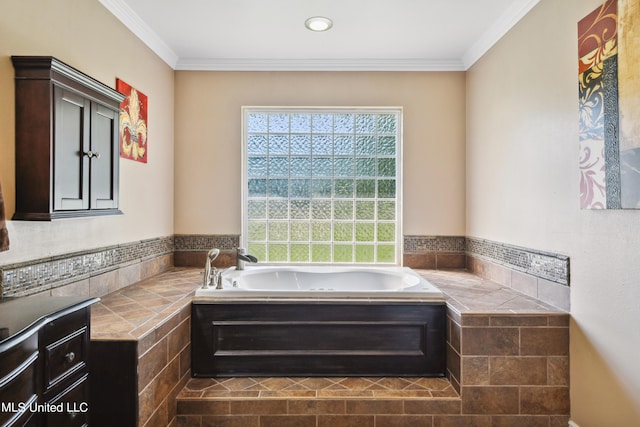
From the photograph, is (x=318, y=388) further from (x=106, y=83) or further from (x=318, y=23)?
(x=318, y=23)

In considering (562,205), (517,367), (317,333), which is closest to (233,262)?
(317,333)

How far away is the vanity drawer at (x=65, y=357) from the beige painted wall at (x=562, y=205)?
227 centimetres

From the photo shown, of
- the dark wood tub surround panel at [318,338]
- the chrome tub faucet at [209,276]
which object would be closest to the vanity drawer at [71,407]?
the dark wood tub surround panel at [318,338]

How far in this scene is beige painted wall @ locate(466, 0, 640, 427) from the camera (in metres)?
1.54

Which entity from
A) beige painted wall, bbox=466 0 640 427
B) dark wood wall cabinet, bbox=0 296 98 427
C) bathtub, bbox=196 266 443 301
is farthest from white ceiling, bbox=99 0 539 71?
dark wood wall cabinet, bbox=0 296 98 427

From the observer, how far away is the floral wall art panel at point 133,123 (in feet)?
7.65

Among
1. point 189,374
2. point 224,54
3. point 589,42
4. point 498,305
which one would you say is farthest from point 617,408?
point 224,54

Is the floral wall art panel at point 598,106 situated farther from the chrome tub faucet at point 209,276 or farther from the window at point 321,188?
the chrome tub faucet at point 209,276

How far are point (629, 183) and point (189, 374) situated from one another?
97.7 inches

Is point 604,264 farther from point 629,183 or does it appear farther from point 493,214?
point 493,214

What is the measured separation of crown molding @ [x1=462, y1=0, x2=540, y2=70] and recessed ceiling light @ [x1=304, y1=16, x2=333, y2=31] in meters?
Answer: 1.21

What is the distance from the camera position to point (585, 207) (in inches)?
68.0

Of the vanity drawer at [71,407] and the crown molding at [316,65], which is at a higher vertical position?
the crown molding at [316,65]

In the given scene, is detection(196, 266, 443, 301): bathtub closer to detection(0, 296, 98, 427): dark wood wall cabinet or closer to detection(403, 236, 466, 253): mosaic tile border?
detection(403, 236, 466, 253): mosaic tile border
